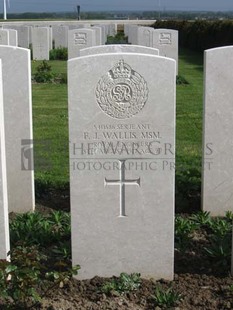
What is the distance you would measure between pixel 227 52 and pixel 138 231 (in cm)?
197

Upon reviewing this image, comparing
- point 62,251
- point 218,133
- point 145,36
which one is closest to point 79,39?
point 145,36

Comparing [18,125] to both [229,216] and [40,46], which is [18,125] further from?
[40,46]

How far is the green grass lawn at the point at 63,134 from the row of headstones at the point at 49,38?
2534mm

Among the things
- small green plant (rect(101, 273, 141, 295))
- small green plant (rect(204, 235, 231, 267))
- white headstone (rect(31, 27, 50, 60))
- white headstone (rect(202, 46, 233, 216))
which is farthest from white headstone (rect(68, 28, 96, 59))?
small green plant (rect(101, 273, 141, 295))

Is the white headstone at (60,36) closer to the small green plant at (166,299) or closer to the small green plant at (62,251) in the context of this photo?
the small green plant at (62,251)

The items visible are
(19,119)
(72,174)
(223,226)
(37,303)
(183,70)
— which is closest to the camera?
(37,303)

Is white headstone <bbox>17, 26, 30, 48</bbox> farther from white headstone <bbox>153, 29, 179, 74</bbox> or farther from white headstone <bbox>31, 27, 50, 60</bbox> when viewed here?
white headstone <bbox>153, 29, 179, 74</bbox>

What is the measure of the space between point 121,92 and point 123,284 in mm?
1299

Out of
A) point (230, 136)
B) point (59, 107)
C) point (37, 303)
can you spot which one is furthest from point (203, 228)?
point (59, 107)

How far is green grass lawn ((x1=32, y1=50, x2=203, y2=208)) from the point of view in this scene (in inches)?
269

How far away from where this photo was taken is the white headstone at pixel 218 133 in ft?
18.1

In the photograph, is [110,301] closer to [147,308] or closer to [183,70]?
[147,308]

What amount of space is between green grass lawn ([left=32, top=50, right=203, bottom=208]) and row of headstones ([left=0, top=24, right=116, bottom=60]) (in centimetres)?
253

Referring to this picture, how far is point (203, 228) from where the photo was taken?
547 centimetres
